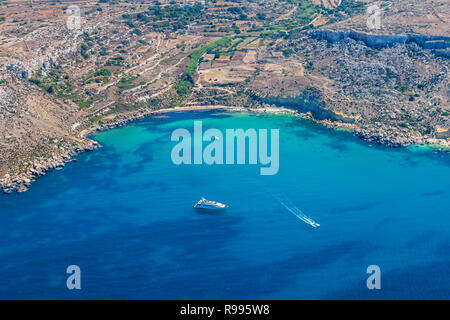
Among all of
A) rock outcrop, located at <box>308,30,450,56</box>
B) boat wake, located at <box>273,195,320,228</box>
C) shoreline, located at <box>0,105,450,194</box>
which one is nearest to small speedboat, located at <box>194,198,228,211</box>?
boat wake, located at <box>273,195,320,228</box>

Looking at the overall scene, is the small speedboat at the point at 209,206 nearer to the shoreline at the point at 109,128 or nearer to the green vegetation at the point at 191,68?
the shoreline at the point at 109,128

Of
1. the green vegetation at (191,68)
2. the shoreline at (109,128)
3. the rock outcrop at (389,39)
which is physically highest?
the rock outcrop at (389,39)

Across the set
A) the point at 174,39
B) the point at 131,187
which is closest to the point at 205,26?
the point at 174,39

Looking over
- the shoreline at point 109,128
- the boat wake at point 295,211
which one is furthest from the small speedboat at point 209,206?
the shoreline at point 109,128

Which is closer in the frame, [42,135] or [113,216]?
[113,216]

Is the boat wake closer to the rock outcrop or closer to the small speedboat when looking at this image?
the small speedboat

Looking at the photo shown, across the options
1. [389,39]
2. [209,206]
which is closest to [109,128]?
[209,206]

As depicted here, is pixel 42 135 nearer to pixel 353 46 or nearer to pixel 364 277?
pixel 364 277

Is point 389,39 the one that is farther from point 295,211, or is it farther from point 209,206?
point 209,206
